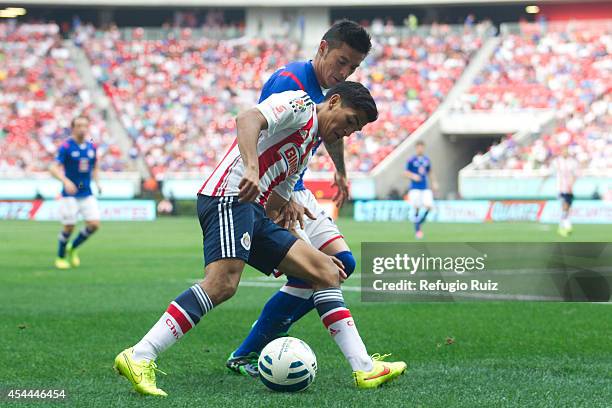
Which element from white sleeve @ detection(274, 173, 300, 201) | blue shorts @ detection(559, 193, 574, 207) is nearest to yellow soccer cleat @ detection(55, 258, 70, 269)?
white sleeve @ detection(274, 173, 300, 201)

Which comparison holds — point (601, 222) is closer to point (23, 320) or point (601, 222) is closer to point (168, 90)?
point (168, 90)

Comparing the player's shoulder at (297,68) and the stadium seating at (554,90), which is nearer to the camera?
the player's shoulder at (297,68)

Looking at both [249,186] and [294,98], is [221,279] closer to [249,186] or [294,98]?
[249,186]

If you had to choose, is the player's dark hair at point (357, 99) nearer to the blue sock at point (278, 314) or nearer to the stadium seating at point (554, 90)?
the blue sock at point (278, 314)

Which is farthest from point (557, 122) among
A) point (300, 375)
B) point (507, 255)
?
point (300, 375)

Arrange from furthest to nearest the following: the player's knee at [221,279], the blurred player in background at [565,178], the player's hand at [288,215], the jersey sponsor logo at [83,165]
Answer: the blurred player in background at [565,178]
the jersey sponsor logo at [83,165]
the player's hand at [288,215]
the player's knee at [221,279]

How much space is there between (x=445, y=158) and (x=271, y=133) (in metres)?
40.7

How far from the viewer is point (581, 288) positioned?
1087 centimetres

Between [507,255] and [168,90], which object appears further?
[168,90]

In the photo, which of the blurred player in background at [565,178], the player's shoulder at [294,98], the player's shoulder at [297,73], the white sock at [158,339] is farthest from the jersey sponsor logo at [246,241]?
the blurred player in background at [565,178]

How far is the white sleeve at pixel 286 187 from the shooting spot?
20.1 feet

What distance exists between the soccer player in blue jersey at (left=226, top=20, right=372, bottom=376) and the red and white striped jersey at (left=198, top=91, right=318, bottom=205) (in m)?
0.61

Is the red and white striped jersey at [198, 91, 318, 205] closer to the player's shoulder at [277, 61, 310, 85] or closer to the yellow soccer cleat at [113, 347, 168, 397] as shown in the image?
the player's shoulder at [277, 61, 310, 85]

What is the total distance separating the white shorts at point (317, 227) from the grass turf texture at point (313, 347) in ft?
2.83
